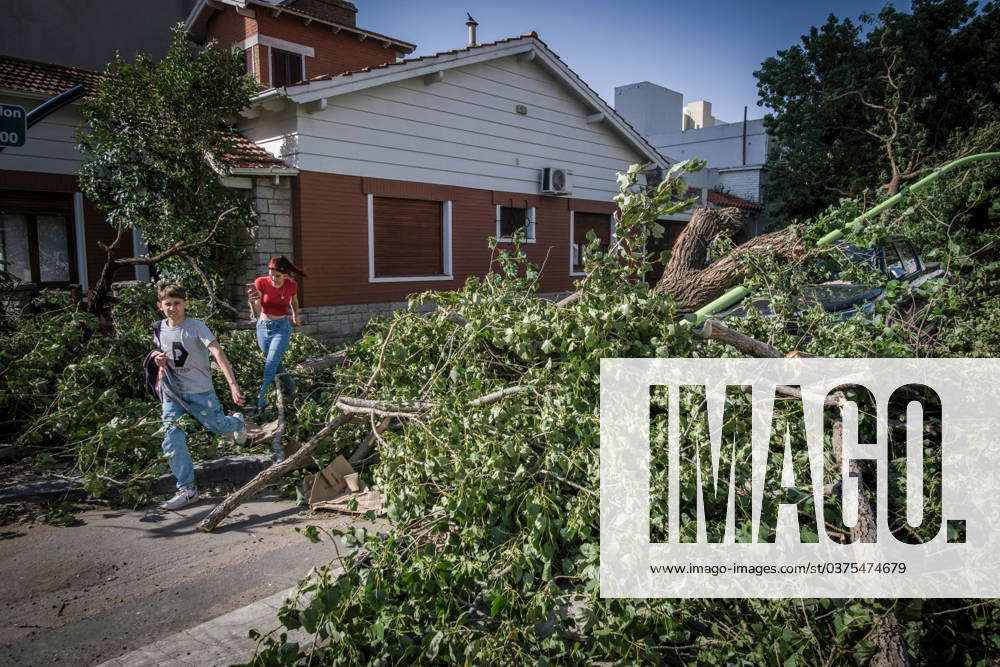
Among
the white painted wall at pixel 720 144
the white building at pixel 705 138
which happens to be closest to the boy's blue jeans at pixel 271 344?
the white building at pixel 705 138

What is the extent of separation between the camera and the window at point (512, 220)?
1368cm

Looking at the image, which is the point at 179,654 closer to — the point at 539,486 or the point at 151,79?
the point at 539,486

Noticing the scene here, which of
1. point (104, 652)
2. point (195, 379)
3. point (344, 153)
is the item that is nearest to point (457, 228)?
point (344, 153)

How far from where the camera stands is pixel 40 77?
430 inches

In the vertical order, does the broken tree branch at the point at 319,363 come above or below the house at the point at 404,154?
below

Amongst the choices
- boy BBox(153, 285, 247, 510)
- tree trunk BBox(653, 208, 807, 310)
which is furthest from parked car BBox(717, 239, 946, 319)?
boy BBox(153, 285, 247, 510)

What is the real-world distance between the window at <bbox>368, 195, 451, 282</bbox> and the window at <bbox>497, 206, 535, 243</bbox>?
1.47m

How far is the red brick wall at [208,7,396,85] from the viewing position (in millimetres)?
13945

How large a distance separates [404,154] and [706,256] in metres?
7.76

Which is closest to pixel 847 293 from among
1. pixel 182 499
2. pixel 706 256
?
pixel 706 256

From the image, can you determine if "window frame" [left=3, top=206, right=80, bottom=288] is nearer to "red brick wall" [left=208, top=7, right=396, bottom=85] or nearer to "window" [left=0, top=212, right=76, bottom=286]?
"window" [left=0, top=212, right=76, bottom=286]

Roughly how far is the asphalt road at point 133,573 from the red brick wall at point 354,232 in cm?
621

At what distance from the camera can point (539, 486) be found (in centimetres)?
341

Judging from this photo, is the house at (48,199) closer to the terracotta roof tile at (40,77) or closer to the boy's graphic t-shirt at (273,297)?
the terracotta roof tile at (40,77)
